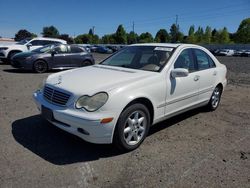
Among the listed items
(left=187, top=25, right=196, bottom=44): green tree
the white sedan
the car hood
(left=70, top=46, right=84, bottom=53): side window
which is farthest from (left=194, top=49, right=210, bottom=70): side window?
(left=187, top=25, right=196, bottom=44): green tree

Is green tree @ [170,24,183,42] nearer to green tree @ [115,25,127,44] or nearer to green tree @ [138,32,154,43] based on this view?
green tree @ [138,32,154,43]

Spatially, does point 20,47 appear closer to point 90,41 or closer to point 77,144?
point 77,144

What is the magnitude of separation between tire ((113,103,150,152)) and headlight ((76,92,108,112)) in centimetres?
35

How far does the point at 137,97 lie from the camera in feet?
12.2

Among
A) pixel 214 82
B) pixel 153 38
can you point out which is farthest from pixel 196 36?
pixel 214 82

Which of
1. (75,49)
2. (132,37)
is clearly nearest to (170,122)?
(75,49)

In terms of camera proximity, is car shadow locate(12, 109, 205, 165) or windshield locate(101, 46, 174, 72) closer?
car shadow locate(12, 109, 205, 165)

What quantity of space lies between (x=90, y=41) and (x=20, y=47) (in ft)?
285

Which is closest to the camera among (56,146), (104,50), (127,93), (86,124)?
(86,124)

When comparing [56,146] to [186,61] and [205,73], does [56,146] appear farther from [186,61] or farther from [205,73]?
[205,73]

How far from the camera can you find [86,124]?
132 inches

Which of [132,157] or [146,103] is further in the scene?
[146,103]

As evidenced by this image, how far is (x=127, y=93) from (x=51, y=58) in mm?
9321

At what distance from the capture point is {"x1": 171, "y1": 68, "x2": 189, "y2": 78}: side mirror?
13.9 feet
